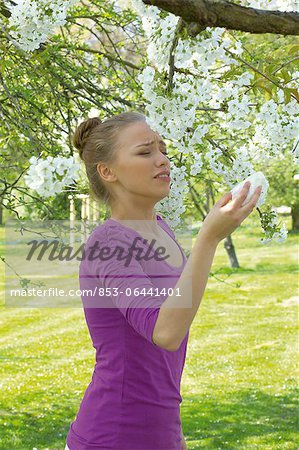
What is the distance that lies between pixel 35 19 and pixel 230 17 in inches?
29.6

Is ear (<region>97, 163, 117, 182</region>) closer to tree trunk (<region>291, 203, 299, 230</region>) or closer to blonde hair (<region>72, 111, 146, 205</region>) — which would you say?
blonde hair (<region>72, 111, 146, 205</region>)

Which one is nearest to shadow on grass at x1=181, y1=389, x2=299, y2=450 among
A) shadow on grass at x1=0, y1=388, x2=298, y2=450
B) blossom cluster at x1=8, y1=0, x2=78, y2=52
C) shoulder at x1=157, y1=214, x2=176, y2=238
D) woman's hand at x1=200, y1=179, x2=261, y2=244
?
shadow on grass at x1=0, y1=388, x2=298, y2=450

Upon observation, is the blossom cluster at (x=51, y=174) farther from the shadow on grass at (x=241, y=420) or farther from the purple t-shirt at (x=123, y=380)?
the shadow on grass at (x=241, y=420)

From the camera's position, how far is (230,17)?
1.61 m

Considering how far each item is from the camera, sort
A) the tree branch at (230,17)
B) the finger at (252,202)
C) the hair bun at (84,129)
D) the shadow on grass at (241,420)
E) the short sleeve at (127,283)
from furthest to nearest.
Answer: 1. the shadow on grass at (241,420)
2. the hair bun at (84,129)
3. the tree branch at (230,17)
4. the short sleeve at (127,283)
5. the finger at (252,202)

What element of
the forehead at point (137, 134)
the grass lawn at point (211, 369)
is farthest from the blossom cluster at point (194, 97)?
the grass lawn at point (211, 369)

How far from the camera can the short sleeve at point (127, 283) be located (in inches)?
54.4

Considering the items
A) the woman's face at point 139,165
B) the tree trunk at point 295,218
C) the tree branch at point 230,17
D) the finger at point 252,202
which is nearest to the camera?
the finger at point 252,202

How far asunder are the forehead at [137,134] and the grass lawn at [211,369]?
79.4 inches

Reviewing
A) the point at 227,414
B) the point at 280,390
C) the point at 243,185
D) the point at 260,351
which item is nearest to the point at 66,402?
the point at 227,414

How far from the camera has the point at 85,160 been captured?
192 centimetres

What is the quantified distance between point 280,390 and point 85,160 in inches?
250

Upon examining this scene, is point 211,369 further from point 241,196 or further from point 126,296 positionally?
point 241,196

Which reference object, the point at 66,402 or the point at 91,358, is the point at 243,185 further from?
the point at 91,358
